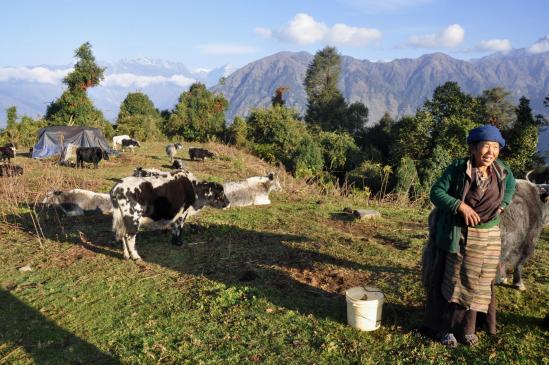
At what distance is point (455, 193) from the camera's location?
408 cm

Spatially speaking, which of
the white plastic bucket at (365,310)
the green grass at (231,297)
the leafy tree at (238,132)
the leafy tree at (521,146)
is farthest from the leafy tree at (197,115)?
the white plastic bucket at (365,310)

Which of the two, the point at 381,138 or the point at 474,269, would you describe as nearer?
the point at 474,269

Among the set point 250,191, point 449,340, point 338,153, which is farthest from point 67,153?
point 449,340

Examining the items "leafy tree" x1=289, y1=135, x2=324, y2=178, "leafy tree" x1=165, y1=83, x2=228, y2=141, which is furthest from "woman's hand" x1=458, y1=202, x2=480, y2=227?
"leafy tree" x1=165, y1=83, x2=228, y2=141

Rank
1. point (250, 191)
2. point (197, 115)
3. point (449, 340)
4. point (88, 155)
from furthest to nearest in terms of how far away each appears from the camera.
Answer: point (197, 115)
point (88, 155)
point (250, 191)
point (449, 340)

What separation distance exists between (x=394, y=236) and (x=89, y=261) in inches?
243

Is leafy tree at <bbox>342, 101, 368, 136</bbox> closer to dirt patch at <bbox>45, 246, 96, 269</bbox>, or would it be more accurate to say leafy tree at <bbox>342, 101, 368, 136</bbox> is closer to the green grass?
the green grass

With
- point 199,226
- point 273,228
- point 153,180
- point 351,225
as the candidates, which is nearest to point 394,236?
point 351,225

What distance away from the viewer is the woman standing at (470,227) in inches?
155

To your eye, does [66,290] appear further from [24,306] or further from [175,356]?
[175,356]

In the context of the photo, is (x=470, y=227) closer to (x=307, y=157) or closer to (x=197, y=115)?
(x=307, y=157)

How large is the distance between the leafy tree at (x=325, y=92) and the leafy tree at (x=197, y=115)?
13104 mm

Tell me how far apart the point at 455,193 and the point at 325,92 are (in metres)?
53.9

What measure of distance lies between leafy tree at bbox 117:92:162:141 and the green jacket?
3163 cm
